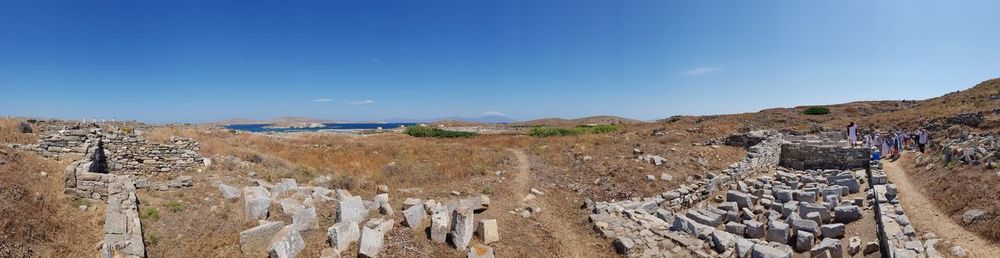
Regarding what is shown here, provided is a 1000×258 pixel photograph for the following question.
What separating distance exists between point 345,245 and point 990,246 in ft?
43.9

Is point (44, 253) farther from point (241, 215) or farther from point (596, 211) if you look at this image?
point (596, 211)

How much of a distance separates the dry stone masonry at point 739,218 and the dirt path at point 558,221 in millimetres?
684

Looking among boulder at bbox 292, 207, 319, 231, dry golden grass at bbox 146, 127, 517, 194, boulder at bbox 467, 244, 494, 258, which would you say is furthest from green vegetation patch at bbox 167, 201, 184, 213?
boulder at bbox 467, 244, 494, 258

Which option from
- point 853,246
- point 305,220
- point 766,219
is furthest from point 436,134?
point 853,246

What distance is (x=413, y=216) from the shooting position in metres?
9.57

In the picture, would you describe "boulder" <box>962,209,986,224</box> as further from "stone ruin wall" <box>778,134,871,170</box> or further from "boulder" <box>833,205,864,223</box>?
"stone ruin wall" <box>778,134,871,170</box>

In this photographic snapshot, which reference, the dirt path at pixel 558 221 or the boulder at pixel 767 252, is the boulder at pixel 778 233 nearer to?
the boulder at pixel 767 252

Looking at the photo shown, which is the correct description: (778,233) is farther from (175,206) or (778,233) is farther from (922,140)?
(922,140)

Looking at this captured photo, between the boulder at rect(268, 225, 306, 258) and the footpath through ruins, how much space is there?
7.16 meters

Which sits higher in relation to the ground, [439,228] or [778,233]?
[439,228]

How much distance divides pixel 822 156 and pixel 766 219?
424 inches

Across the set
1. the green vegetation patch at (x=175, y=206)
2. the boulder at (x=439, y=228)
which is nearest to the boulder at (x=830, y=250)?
the boulder at (x=439, y=228)

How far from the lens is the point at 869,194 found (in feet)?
45.9

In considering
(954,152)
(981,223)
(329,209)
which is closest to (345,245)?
(329,209)
